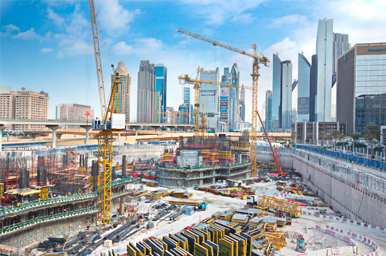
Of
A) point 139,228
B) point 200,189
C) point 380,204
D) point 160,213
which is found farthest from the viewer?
point 200,189

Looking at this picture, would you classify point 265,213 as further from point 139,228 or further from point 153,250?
point 153,250

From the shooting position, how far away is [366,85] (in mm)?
103125

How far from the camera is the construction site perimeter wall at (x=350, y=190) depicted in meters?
23.0

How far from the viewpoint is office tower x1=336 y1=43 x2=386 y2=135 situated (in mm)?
100000

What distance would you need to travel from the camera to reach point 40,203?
2277 centimetres

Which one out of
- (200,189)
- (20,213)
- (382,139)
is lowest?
(200,189)

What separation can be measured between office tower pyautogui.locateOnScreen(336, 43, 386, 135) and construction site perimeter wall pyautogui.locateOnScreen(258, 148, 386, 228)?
233 feet

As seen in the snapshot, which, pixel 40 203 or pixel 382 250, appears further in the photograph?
pixel 40 203

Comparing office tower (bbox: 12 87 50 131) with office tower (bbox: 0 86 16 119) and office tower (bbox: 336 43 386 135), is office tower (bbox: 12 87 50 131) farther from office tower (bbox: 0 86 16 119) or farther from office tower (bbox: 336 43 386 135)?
office tower (bbox: 336 43 386 135)

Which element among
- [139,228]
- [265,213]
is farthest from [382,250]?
[139,228]

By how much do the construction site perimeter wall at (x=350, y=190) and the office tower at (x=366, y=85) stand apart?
2796 inches

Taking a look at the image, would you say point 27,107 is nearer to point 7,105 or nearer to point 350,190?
point 7,105

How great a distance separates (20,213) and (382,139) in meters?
68.5

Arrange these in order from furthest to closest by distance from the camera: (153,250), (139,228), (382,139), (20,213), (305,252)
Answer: (382,139) < (139,228) < (20,213) < (305,252) < (153,250)
